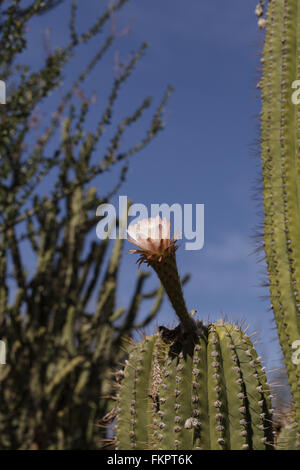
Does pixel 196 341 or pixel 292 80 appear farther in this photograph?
pixel 292 80

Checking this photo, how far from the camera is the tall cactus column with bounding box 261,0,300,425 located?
2043 mm

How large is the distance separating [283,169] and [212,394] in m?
1.06

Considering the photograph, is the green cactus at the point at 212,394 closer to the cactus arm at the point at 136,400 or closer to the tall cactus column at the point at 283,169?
the cactus arm at the point at 136,400

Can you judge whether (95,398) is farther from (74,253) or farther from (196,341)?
(196,341)

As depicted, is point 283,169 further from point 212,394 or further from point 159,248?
point 212,394

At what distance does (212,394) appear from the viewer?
5.46ft

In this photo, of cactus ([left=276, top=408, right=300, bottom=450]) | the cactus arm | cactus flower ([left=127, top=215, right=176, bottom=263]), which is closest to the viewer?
cactus flower ([left=127, top=215, right=176, bottom=263])

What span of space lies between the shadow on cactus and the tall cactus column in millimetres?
310

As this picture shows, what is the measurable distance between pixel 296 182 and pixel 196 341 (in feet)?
2.84

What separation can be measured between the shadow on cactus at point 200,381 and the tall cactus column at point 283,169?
0.31 metres

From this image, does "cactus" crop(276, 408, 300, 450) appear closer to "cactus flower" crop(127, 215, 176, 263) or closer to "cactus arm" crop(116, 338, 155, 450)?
"cactus arm" crop(116, 338, 155, 450)

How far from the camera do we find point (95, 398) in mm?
5457

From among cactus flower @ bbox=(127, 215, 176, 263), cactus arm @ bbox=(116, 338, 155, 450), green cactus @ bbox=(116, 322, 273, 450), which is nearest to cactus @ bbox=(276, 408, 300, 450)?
green cactus @ bbox=(116, 322, 273, 450)
